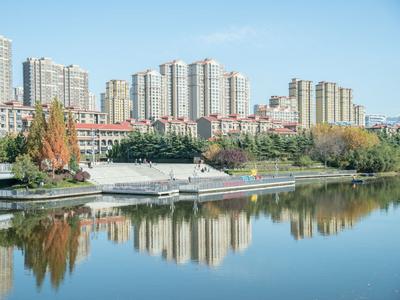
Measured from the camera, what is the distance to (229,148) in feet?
191

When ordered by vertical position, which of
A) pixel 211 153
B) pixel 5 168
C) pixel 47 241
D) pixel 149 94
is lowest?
pixel 47 241

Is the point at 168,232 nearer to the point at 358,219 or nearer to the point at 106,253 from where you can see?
the point at 106,253

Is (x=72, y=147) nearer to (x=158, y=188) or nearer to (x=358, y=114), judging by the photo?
(x=158, y=188)

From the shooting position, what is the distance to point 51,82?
102750 mm

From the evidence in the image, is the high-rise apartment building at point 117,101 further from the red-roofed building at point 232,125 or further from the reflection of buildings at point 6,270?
the reflection of buildings at point 6,270

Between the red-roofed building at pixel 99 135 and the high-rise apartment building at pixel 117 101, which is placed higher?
the high-rise apartment building at pixel 117 101

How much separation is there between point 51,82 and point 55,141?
65.6m

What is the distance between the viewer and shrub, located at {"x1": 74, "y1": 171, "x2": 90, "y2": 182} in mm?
41906

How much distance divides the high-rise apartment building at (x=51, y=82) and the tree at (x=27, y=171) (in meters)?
61.4

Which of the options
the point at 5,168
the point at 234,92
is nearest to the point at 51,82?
the point at 234,92

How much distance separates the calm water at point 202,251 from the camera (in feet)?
53.3

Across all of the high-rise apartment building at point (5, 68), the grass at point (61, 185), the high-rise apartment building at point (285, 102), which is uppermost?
the high-rise apartment building at point (5, 68)

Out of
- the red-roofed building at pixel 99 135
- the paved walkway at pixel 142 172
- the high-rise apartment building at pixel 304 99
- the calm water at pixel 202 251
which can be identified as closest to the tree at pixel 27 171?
the calm water at pixel 202 251

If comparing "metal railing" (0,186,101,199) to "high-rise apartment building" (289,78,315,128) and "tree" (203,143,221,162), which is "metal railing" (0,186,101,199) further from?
"high-rise apartment building" (289,78,315,128)
